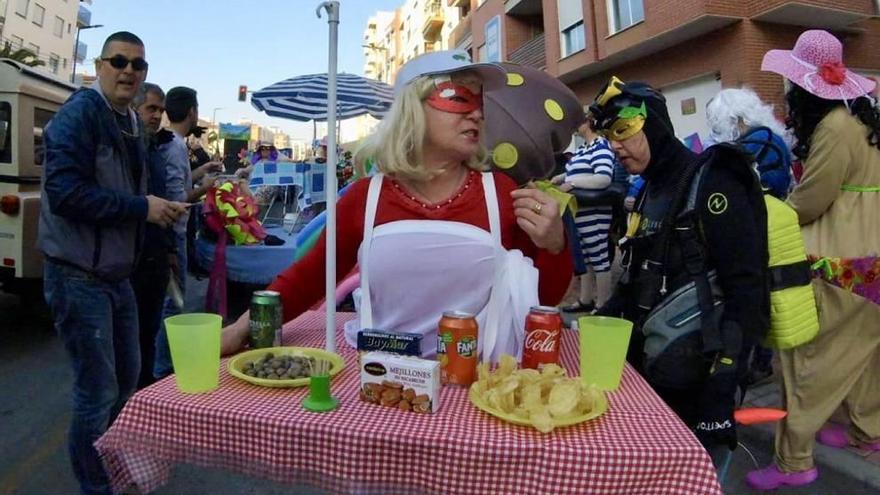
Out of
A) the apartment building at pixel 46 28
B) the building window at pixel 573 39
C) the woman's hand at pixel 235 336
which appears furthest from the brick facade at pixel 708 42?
the apartment building at pixel 46 28

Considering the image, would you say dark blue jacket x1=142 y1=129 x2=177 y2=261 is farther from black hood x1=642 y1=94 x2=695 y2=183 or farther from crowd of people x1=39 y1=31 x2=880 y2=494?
black hood x1=642 y1=94 x2=695 y2=183

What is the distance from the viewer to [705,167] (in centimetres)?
195

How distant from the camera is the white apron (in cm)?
168

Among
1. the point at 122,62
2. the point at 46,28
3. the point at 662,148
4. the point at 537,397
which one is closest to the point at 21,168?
the point at 122,62

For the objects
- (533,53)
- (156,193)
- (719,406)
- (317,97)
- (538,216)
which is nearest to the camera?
(538,216)

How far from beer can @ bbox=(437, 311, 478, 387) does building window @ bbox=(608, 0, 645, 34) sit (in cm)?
1400

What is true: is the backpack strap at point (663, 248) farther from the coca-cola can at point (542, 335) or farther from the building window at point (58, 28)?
the building window at point (58, 28)

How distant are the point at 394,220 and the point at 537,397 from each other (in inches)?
27.6

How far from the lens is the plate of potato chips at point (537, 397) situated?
128 cm

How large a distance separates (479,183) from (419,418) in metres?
0.79

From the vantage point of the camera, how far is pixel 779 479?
2.95 metres

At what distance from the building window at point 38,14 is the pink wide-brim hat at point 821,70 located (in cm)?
4801

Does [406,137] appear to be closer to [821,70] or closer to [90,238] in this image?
[90,238]

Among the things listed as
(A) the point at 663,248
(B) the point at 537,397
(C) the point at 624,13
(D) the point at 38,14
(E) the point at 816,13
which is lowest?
(B) the point at 537,397
